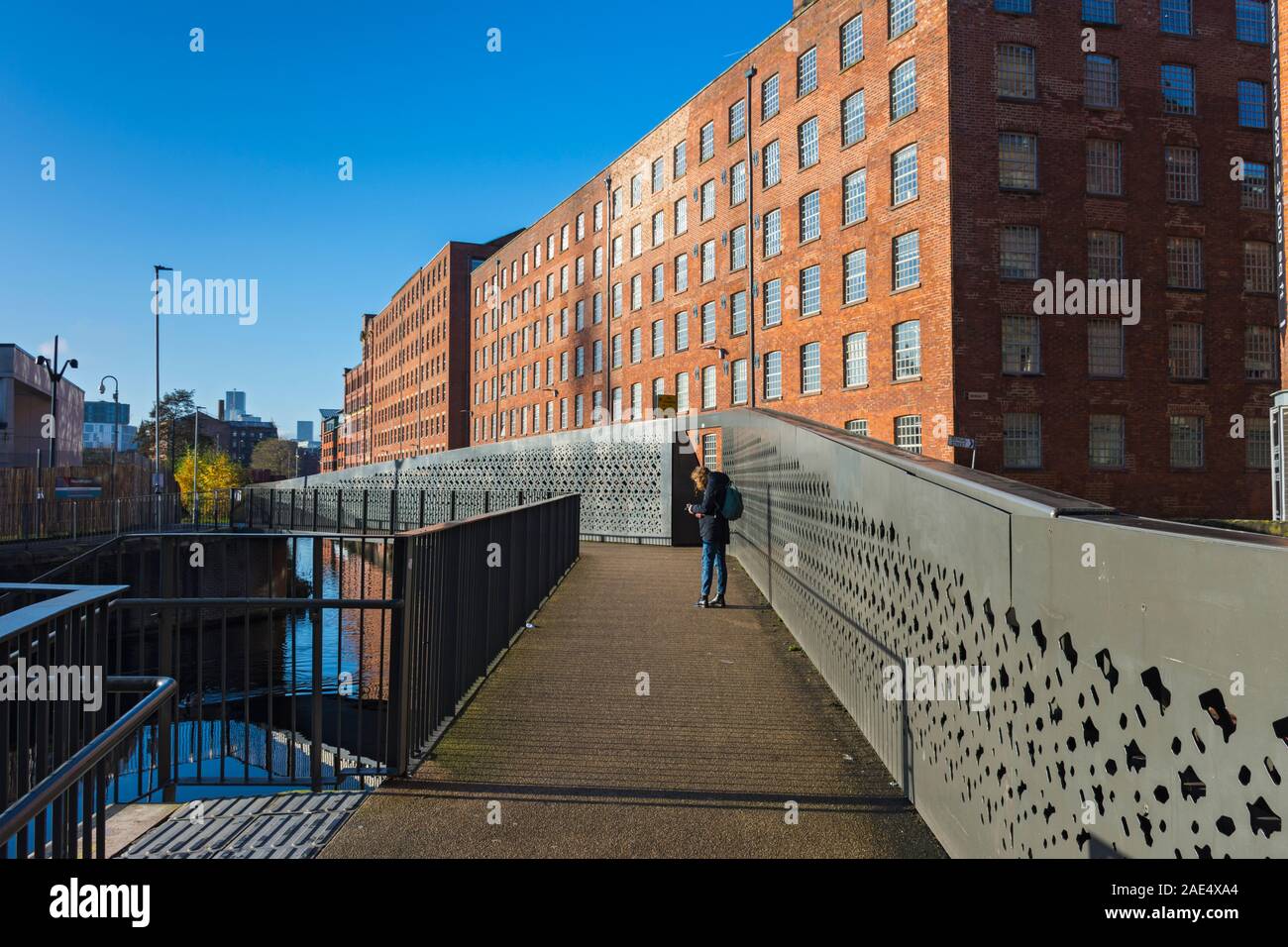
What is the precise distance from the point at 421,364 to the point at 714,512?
79.3 m

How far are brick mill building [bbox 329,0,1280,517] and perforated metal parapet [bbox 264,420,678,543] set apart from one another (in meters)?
4.33

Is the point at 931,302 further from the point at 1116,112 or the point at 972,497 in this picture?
the point at 972,497

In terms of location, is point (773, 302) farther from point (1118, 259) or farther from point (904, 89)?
point (1118, 259)

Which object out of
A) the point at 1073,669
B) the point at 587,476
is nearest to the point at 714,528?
the point at 1073,669

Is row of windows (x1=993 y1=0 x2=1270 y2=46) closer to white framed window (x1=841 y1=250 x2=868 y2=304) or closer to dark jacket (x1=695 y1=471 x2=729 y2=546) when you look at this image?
white framed window (x1=841 y1=250 x2=868 y2=304)

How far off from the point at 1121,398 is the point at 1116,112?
9.71 meters

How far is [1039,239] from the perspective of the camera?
28.2 m

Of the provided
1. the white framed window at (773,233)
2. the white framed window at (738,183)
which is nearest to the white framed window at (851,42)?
the white framed window at (773,233)

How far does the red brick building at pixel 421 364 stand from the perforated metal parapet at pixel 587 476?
39.0 m

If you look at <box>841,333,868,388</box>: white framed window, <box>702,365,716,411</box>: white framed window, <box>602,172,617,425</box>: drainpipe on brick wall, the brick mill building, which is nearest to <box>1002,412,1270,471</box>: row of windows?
the brick mill building

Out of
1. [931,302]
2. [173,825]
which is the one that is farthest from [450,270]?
[173,825]
